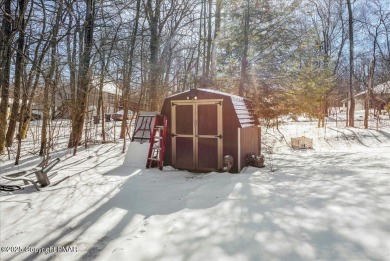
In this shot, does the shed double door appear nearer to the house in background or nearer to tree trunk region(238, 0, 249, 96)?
tree trunk region(238, 0, 249, 96)

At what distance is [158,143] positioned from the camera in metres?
7.68

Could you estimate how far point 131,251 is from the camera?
9.50 feet

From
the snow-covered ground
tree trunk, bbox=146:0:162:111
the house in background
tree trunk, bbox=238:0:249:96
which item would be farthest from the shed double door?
the house in background

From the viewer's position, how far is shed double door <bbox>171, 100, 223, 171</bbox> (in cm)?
688

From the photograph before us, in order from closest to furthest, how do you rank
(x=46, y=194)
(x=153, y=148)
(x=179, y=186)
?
1. (x=46, y=194)
2. (x=179, y=186)
3. (x=153, y=148)

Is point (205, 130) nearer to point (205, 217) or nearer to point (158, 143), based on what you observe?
point (158, 143)

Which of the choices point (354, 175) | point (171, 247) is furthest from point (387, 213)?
point (171, 247)

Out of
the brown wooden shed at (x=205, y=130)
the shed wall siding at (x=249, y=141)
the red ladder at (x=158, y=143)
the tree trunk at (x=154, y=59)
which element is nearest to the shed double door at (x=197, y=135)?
the brown wooden shed at (x=205, y=130)

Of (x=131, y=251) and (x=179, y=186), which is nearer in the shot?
(x=131, y=251)

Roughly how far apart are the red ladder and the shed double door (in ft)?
1.00

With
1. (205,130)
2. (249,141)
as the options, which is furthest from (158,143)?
(249,141)

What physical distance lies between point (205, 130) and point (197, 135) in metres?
0.26

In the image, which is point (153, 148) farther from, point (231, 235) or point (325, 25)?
point (325, 25)

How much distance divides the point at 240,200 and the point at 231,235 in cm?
119
